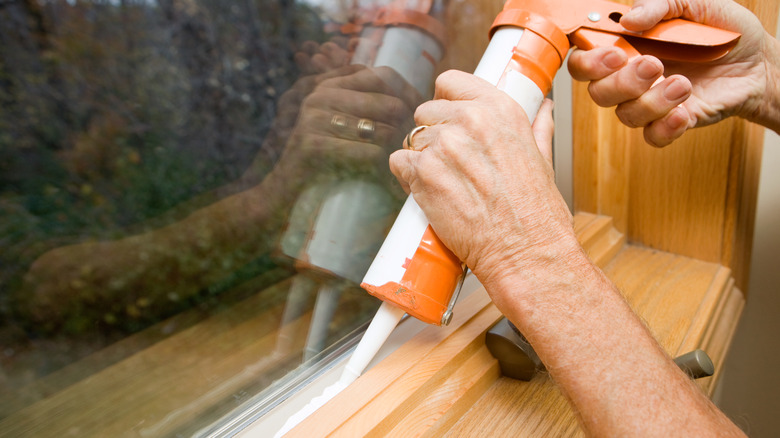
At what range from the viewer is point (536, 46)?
20.1 inches

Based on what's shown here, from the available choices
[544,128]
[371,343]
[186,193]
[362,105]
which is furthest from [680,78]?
[186,193]

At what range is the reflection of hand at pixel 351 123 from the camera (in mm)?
564

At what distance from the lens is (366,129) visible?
2.05 feet

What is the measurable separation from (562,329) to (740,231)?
0.65m

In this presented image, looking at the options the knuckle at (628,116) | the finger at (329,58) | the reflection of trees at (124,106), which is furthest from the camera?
the knuckle at (628,116)

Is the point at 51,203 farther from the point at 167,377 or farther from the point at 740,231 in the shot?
the point at 740,231

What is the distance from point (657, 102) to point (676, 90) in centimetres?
3

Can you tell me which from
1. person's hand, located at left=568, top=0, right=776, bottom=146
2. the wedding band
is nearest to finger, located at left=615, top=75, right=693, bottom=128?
person's hand, located at left=568, top=0, right=776, bottom=146

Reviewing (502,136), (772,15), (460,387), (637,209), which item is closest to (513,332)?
(460,387)

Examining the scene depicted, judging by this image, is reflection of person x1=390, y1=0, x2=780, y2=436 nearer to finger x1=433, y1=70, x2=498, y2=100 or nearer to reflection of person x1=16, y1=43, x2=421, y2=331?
finger x1=433, y1=70, x2=498, y2=100

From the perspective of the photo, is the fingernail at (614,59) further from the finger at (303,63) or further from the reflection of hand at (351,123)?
the finger at (303,63)

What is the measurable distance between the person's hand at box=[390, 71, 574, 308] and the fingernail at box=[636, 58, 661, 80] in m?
0.20

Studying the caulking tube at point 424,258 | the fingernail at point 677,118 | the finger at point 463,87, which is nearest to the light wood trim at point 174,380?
the caulking tube at point 424,258

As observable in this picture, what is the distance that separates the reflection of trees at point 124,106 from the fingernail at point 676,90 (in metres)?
0.45
